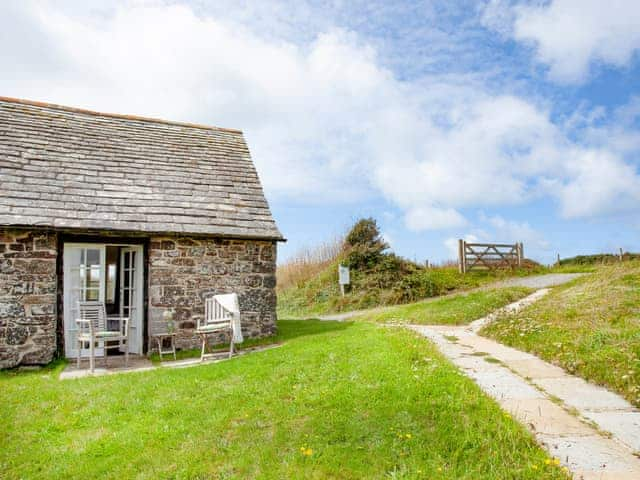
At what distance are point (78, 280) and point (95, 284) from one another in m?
0.35

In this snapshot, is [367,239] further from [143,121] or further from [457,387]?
[457,387]

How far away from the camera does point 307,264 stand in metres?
23.1

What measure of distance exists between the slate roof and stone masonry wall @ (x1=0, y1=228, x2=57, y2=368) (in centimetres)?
45

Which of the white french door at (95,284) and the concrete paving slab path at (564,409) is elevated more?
the white french door at (95,284)

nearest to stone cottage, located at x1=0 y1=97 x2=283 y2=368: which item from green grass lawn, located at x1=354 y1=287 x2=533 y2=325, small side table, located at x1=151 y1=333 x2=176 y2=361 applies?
small side table, located at x1=151 y1=333 x2=176 y2=361

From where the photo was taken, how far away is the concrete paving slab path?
437 centimetres

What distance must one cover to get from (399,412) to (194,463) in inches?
83.4

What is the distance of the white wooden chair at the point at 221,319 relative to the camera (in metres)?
9.27

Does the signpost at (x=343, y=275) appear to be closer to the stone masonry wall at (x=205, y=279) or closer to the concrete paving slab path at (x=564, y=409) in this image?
the stone masonry wall at (x=205, y=279)

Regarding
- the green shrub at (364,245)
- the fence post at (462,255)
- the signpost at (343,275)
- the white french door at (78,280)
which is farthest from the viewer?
the fence post at (462,255)

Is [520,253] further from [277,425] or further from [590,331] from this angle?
[277,425]

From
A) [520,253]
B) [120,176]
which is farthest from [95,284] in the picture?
[520,253]

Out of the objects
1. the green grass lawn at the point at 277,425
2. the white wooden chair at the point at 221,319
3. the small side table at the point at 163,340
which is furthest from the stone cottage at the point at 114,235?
the green grass lawn at the point at 277,425

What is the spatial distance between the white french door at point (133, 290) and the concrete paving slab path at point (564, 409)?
620 centimetres
